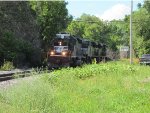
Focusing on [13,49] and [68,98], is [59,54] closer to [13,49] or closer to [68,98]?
[13,49]

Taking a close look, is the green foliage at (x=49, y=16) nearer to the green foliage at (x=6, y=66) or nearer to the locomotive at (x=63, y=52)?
the locomotive at (x=63, y=52)

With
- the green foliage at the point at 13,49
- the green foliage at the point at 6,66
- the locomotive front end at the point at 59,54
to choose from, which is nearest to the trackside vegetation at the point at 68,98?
the green foliage at the point at 6,66

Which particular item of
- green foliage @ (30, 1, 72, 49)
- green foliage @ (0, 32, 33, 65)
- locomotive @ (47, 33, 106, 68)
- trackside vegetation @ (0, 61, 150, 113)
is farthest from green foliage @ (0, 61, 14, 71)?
green foliage @ (30, 1, 72, 49)

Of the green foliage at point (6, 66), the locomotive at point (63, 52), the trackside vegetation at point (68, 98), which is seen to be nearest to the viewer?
the trackside vegetation at point (68, 98)

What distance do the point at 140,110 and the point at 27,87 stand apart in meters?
3.39

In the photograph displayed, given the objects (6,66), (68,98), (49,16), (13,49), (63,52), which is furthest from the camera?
(49,16)

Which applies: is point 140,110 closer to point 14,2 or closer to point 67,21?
point 14,2

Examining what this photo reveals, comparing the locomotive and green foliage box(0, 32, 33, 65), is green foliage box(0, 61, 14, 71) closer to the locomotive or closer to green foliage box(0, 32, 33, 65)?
green foliage box(0, 32, 33, 65)

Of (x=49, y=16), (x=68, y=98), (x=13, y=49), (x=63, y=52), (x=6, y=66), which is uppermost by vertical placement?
(x=49, y=16)

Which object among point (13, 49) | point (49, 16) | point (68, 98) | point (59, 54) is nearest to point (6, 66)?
point (59, 54)

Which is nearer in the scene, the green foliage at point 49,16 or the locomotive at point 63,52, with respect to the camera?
the locomotive at point 63,52

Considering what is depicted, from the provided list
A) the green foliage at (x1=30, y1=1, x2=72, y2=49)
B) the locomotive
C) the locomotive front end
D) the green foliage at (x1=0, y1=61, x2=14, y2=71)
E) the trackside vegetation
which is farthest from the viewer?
the green foliage at (x1=30, y1=1, x2=72, y2=49)

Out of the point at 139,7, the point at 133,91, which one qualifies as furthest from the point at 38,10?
the point at 133,91

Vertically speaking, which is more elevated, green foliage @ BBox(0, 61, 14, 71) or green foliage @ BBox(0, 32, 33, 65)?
green foliage @ BBox(0, 32, 33, 65)
